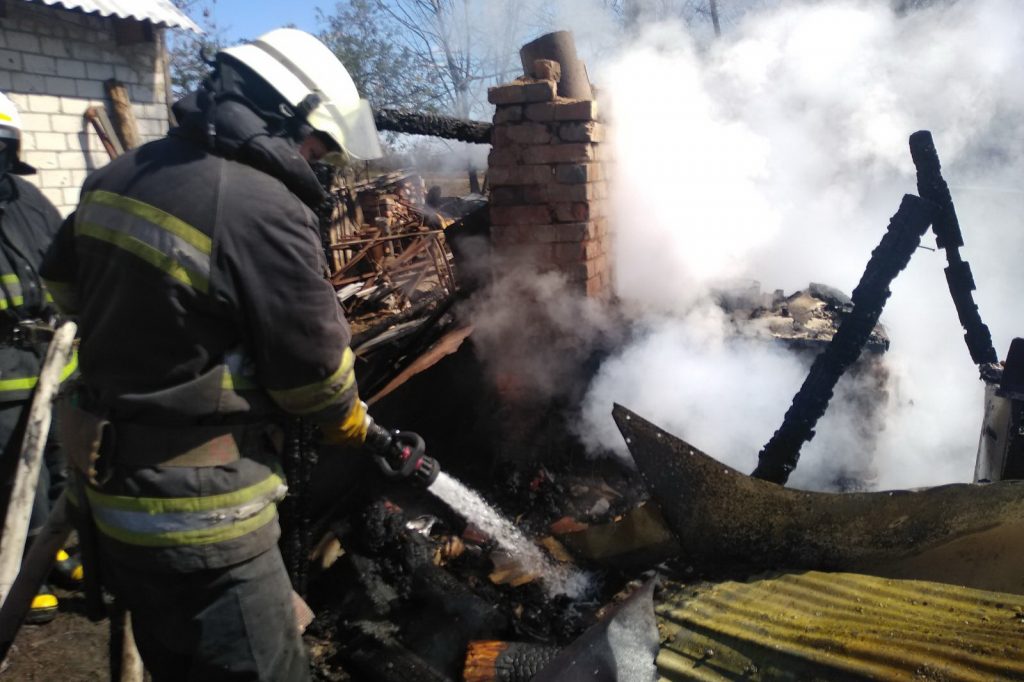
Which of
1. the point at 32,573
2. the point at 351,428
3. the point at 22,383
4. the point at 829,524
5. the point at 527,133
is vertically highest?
the point at 527,133

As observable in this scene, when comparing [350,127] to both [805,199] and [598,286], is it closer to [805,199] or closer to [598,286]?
[598,286]

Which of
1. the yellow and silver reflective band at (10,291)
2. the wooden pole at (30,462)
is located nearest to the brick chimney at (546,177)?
the wooden pole at (30,462)

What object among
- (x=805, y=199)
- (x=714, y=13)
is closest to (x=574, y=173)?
(x=805, y=199)

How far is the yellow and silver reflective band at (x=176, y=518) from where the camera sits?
1857mm

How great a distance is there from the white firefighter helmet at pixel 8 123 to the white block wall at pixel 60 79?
139 inches

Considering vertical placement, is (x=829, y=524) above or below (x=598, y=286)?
below

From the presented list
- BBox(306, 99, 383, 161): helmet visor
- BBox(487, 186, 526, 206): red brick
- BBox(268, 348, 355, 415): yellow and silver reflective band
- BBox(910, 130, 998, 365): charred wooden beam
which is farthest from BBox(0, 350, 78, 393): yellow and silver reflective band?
BBox(910, 130, 998, 365): charred wooden beam

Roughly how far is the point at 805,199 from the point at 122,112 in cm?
911

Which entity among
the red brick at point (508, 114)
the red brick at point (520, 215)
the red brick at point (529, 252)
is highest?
the red brick at point (508, 114)

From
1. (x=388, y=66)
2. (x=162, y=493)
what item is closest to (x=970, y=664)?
(x=162, y=493)

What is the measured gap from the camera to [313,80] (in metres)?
2.13

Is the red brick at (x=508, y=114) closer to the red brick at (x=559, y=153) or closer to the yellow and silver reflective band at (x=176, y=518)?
the red brick at (x=559, y=153)

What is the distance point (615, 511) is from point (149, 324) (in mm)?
2880

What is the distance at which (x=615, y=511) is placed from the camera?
3961 mm
